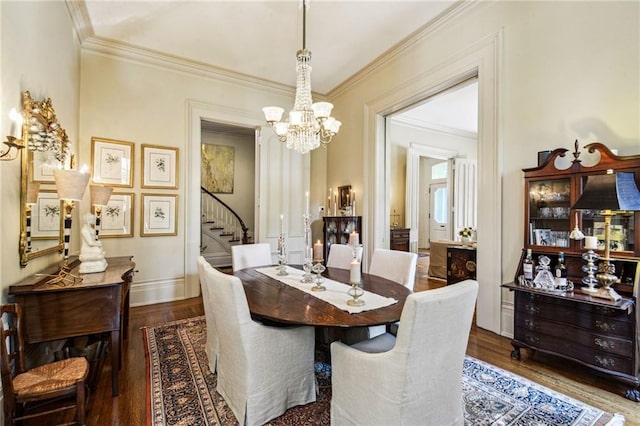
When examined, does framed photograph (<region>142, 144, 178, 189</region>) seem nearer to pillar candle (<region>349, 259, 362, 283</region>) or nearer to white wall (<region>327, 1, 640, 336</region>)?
pillar candle (<region>349, 259, 362, 283</region>)

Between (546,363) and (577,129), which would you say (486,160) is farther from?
(546,363)

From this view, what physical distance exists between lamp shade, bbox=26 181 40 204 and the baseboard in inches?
88.0

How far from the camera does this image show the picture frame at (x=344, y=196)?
199 inches

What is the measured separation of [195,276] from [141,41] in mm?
3301

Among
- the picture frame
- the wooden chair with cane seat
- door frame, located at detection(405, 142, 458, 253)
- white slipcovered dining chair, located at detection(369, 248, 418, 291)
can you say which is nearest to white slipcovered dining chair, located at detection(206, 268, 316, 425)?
the wooden chair with cane seat

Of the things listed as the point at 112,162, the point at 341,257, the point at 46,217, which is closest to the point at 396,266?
the point at 341,257

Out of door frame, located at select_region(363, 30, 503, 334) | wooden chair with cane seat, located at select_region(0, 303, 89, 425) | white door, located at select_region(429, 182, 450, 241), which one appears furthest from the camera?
white door, located at select_region(429, 182, 450, 241)

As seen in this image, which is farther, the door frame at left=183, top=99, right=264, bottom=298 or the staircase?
the staircase

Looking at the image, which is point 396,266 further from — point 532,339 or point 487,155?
point 487,155

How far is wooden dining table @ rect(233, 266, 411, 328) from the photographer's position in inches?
60.7

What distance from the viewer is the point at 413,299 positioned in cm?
117

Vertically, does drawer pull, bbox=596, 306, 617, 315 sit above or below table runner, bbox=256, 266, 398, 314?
below

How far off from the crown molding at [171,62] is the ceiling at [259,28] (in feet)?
0.17

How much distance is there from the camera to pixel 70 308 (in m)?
1.93
